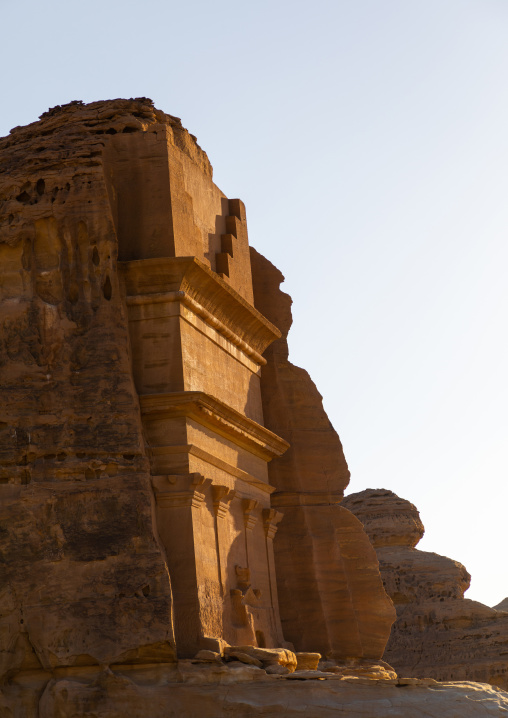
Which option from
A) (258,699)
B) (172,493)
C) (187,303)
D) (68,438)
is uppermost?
(187,303)

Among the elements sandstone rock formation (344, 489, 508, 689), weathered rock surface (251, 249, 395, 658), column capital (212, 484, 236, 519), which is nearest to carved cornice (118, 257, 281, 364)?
column capital (212, 484, 236, 519)

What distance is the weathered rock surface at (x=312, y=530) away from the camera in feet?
57.1

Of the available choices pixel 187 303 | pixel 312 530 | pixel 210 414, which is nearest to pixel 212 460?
pixel 210 414

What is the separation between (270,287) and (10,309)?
583cm

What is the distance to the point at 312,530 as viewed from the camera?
17906 mm

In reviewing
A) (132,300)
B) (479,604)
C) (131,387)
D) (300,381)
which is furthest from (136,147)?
(479,604)

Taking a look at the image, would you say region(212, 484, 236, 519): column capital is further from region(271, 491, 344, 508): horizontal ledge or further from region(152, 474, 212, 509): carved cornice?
region(271, 491, 344, 508): horizontal ledge

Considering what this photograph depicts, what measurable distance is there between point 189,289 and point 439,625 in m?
18.4

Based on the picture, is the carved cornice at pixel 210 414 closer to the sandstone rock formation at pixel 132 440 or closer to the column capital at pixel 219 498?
the sandstone rock formation at pixel 132 440

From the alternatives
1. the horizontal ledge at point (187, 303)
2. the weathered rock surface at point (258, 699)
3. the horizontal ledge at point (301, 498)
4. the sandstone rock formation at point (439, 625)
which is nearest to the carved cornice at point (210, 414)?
the horizontal ledge at point (187, 303)

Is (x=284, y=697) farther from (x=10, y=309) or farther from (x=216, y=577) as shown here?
(x=10, y=309)

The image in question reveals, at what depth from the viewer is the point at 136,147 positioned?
15438 mm

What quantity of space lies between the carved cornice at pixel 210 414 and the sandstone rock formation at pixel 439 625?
15.1 metres

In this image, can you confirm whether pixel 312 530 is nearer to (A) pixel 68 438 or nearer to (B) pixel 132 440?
(B) pixel 132 440
